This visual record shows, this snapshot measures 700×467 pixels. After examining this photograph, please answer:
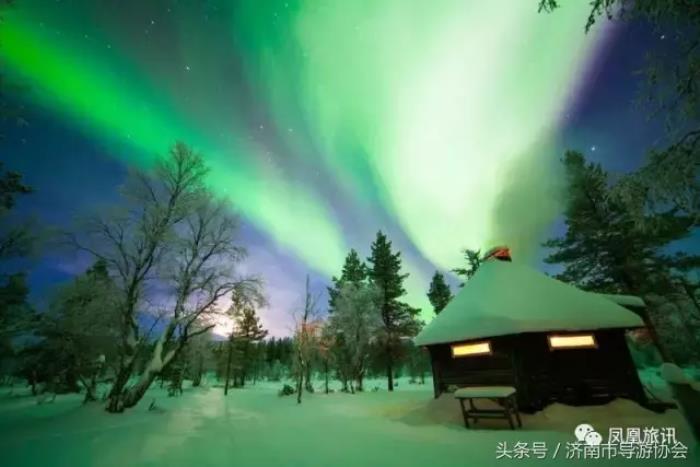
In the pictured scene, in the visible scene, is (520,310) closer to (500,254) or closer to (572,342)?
(572,342)

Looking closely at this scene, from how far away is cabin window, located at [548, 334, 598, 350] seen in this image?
33.2ft

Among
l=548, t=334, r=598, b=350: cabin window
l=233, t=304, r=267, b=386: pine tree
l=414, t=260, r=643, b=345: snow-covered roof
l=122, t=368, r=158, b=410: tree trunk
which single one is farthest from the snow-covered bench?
l=233, t=304, r=267, b=386: pine tree

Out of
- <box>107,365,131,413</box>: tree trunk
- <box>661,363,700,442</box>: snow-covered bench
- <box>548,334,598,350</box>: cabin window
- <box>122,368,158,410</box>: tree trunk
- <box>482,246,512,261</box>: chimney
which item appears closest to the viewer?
<box>661,363,700,442</box>: snow-covered bench

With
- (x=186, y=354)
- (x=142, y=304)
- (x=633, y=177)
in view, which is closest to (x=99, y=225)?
(x=142, y=304)

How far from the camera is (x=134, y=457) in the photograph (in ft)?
20.1

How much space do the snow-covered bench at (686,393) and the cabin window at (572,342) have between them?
4.53 meters

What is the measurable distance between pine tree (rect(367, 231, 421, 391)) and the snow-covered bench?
81.6 feet

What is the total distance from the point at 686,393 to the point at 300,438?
8337 mm

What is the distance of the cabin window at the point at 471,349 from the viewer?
10.7 m

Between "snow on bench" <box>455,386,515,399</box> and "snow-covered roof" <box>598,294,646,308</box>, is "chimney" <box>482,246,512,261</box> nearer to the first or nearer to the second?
"snow-covered roof" <box>598,294,646,308</box>

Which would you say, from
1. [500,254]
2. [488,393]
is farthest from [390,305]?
[488,393]

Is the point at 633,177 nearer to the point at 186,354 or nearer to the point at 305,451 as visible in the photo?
the point at 305,451

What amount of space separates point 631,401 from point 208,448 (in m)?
13.0

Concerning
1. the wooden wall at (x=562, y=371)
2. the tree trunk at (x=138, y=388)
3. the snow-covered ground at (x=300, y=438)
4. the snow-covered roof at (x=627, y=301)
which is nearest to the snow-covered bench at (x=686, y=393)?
the snow-covered ground at (x=300, y=438)
